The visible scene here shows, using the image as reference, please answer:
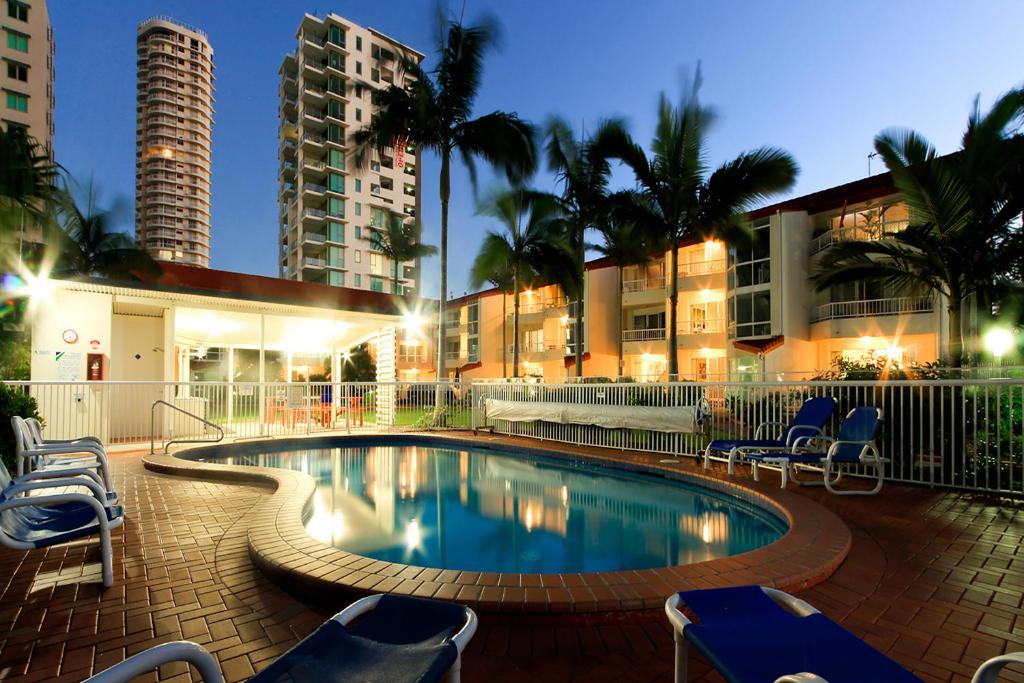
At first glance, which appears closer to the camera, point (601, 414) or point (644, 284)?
point (601, 414)

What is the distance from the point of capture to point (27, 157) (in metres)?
8.73

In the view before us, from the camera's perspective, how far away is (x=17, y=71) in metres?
34.0

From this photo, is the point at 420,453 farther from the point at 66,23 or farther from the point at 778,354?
the point at 66,23

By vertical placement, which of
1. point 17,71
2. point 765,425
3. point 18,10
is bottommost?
point 765,425

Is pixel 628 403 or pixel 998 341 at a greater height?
pixel 998 341

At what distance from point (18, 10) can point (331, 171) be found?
23.2 m

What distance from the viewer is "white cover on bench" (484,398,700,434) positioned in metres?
8.09

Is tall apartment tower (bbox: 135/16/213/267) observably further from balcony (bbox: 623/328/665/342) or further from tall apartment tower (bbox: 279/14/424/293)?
balcony (bbox: 623/328/665/342)

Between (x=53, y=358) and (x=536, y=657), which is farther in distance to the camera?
(x=53, y=358)

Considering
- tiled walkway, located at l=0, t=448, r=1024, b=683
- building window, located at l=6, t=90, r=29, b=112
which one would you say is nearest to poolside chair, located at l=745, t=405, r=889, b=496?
tiled walkway, located at l=0, t=448, r=1024, b=683

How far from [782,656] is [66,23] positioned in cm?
19480

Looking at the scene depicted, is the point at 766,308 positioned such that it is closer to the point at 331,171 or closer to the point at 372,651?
the point at 372,651

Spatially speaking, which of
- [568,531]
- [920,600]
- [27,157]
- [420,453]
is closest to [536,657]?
[920,600]

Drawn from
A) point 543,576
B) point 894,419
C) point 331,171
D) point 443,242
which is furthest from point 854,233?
point 331,171
